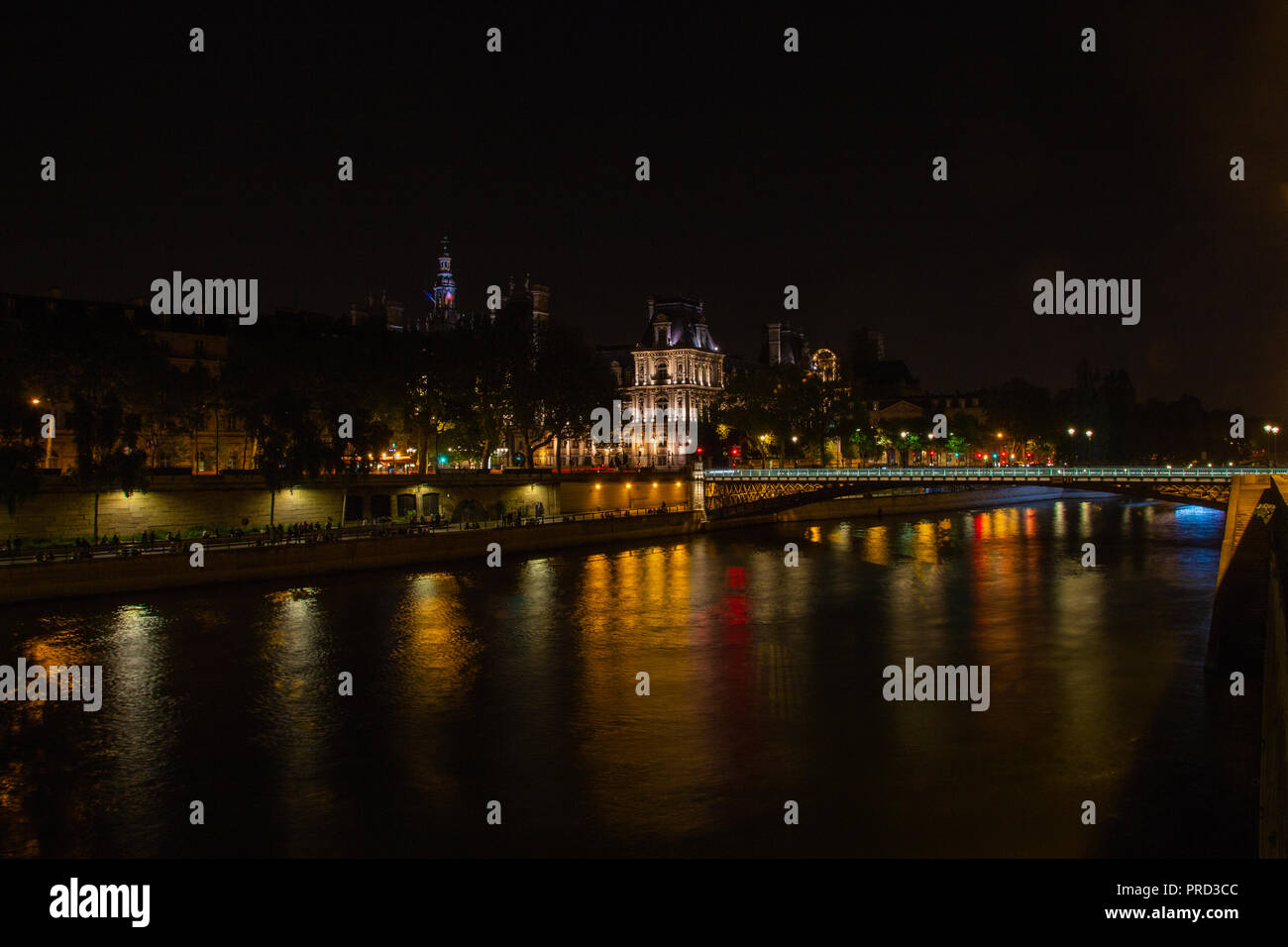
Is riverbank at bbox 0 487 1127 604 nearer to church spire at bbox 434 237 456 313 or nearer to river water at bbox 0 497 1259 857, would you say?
river water at bbox 0 497 1259 857

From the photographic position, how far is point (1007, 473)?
55.2 metres

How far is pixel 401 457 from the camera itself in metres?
78.8

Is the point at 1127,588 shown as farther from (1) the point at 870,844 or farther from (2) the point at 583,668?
(1) the point at 870,844

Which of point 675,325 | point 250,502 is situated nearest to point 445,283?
point 675,325

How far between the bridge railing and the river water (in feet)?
17.5

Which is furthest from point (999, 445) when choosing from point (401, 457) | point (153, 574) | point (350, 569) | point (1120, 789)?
point (1120, 789)

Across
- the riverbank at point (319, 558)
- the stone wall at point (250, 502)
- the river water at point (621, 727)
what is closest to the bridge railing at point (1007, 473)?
the riverbank at point (319, 558)

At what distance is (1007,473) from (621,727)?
1502 inches

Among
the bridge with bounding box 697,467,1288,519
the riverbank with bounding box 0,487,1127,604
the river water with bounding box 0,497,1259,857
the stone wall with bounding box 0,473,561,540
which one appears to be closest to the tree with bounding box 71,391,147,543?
the stone wall with bounding box 0,473,561,540

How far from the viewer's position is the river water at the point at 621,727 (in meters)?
16.6

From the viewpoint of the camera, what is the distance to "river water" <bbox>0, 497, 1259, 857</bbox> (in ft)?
54.6

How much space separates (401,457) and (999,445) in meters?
73.9

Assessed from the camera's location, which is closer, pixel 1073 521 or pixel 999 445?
pixel 1073 521
